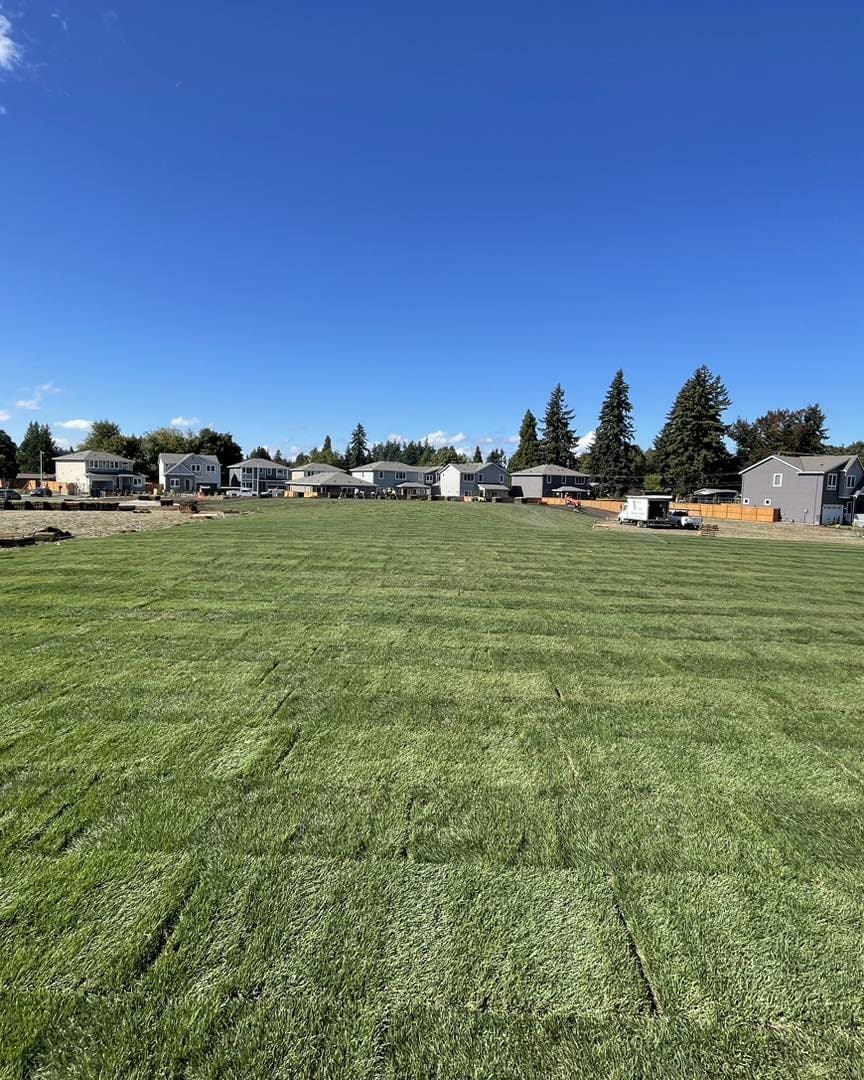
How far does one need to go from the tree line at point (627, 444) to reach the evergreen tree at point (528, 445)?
6.6 inches

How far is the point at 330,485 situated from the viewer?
76062 millimetres

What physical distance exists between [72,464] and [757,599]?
86781 millimetres

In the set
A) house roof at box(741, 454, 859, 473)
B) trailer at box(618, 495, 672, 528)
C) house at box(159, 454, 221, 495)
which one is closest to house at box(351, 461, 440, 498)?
house at box(159, 454, 221, 495)

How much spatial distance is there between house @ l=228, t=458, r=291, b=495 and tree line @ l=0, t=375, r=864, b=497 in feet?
23.5

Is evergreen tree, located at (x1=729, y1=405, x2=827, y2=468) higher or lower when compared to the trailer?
higher

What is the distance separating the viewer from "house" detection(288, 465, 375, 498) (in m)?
75.8

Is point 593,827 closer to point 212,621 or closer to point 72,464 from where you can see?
point 212,621

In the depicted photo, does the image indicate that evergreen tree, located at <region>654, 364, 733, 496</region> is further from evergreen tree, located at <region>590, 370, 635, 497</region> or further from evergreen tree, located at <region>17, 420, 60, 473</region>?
evergreen tree, located at <region>17, 420, 60, 473</region>

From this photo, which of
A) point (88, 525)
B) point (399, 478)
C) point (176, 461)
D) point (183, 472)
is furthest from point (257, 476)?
point (88, 525)

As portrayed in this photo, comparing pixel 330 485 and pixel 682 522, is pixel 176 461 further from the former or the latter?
pixel 682 522

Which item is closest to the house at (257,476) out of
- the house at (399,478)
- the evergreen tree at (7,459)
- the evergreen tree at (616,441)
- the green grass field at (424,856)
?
the house at (399,478)

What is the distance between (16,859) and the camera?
331 centimetres

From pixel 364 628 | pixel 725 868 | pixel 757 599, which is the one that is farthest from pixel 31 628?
pixel 757 599

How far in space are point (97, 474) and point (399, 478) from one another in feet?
142
